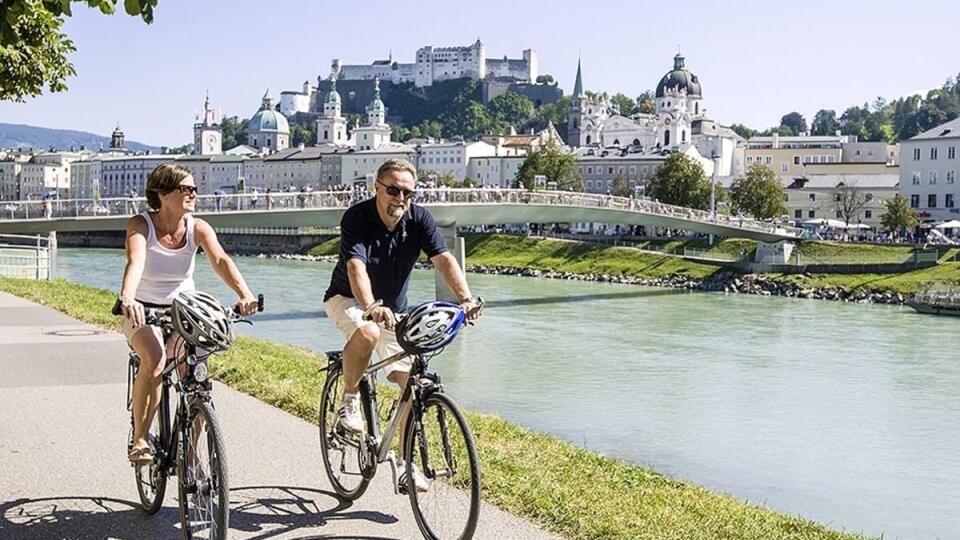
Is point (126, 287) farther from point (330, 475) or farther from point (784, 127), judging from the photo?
point (784, 127)


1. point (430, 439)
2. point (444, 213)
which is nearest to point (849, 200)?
point (444, 213)

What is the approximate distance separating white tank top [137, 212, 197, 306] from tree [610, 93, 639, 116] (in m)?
165

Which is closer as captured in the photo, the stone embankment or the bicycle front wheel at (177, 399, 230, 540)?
the bicycle front wheel at (177, 399, 230, 540)

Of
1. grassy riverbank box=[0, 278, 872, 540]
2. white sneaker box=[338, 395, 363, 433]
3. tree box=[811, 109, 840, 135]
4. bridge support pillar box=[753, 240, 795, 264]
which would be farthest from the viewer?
tree box=[811, 109, 840, 135]

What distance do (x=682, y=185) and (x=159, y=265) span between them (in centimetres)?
6913

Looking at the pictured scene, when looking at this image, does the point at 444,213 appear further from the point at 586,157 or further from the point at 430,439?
the point at 586,157

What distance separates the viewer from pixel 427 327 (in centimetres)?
454

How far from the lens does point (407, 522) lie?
4867mm

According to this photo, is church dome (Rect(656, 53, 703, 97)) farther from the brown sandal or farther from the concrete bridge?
the brown sandal

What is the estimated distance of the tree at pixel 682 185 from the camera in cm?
7256

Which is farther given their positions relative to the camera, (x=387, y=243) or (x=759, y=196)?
(x=759, y=196)

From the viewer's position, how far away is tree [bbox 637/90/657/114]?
516 feet

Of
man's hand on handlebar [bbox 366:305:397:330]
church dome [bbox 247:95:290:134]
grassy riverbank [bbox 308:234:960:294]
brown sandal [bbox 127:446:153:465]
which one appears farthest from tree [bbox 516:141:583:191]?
church dome [bbox 247:95:290:134]

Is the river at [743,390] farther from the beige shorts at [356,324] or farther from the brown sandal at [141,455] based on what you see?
the brown sandal at [141,455]
